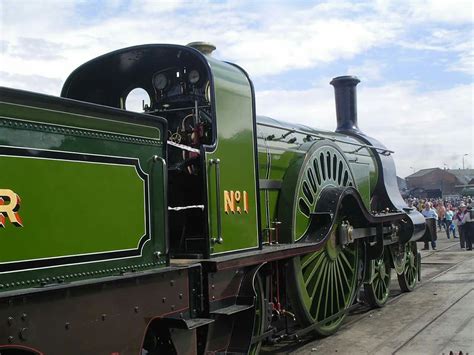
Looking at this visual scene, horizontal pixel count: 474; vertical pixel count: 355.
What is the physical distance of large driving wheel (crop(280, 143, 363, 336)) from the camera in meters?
5.88

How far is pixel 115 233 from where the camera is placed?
3203 millimetres

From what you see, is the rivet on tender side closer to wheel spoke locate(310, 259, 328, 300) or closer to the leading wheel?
wheel spoke locate(310, 259, 328, 300)

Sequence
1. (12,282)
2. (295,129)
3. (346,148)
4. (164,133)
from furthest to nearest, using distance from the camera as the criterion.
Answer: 1. (346,148)
2. (295,129)
3. (164,133)
4. (12,282)

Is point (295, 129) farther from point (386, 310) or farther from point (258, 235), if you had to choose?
point (386, 310)

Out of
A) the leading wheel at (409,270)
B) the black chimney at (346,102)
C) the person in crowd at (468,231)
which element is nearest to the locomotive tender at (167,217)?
the leading wheel at (409,270)

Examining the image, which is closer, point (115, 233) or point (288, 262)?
point (115, 233)

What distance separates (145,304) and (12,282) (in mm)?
1004

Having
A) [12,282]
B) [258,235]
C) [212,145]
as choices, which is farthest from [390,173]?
[12,282]

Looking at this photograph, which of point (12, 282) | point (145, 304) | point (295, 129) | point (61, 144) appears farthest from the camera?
point (295, 129)

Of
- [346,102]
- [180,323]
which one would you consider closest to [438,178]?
[346,102]

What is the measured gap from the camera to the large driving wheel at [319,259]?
5883mm

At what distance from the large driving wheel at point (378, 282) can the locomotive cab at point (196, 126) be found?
380 cm

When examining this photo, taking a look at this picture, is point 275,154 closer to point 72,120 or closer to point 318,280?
point 318,280

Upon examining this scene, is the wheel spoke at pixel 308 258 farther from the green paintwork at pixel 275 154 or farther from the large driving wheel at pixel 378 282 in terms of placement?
the large driving wheel at pixel 378 282
